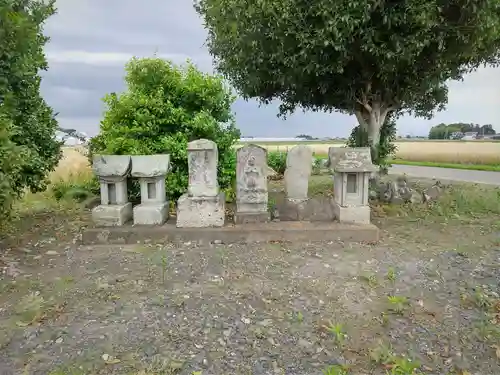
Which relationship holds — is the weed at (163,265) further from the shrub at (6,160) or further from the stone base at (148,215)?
the shrub at (6,160)

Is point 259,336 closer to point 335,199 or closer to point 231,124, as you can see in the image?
point 335,199

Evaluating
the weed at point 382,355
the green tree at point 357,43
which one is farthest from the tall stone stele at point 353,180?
the weed at point 382,355

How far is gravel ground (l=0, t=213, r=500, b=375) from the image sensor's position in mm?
2943

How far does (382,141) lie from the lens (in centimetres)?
1035

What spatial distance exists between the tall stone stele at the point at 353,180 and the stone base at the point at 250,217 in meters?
1.18

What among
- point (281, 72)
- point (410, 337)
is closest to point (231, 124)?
point (281, 72)

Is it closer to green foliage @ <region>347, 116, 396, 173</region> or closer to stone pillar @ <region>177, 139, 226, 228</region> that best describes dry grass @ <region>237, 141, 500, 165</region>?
green foliage @ <region>347, 116, 396, 173</region>

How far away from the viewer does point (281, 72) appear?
7.64 metres

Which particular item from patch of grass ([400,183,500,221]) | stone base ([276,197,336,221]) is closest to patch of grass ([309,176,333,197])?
patch of grass ([400,183,500,221])

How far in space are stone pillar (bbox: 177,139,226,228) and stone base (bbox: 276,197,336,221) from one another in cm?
107

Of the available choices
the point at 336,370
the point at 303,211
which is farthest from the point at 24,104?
the point at 336,370

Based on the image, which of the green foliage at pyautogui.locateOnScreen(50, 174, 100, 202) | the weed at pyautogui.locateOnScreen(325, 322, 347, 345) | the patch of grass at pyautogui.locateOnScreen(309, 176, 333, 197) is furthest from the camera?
the patch of grass at pyautogui.locateOnScreen(309, 176, 333, 197)

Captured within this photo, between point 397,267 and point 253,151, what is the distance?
261 centimetres

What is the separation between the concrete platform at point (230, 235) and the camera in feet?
18.4
